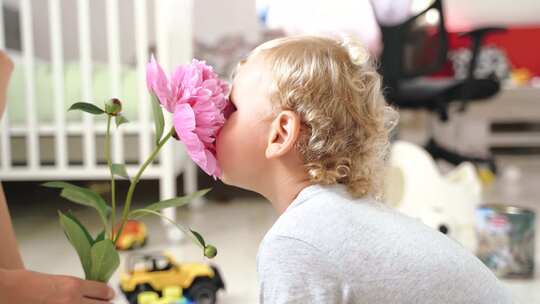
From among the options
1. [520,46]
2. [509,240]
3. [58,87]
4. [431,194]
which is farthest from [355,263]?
[520,46]

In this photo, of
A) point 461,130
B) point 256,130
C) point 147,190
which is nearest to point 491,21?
point 461,130

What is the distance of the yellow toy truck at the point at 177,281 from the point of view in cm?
122

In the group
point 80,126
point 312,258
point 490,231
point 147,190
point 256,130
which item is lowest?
point 147,190

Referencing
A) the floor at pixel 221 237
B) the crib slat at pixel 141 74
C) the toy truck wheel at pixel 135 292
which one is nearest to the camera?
the toy truck wheel at pixel 135 292

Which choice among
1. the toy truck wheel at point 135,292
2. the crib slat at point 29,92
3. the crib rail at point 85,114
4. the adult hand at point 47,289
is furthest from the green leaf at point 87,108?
the crib slat at point 29,92

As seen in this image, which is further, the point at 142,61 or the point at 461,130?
the point at 461,130

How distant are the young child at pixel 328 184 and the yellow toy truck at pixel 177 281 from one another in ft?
1.81

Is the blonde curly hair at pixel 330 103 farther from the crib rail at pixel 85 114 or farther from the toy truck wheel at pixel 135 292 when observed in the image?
the crib rail at pixel 85 114

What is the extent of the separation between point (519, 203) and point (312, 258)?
1.94 m

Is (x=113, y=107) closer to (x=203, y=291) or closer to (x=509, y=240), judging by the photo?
(x=203, y=291)

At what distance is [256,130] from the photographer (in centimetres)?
72

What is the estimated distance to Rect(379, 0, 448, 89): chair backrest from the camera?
2312 mm

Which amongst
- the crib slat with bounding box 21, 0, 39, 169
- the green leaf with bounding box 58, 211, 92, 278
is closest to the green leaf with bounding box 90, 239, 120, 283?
the green leaf with bounding box 58, 211, 92, 278

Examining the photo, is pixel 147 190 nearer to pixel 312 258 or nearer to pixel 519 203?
pixel 519 203
